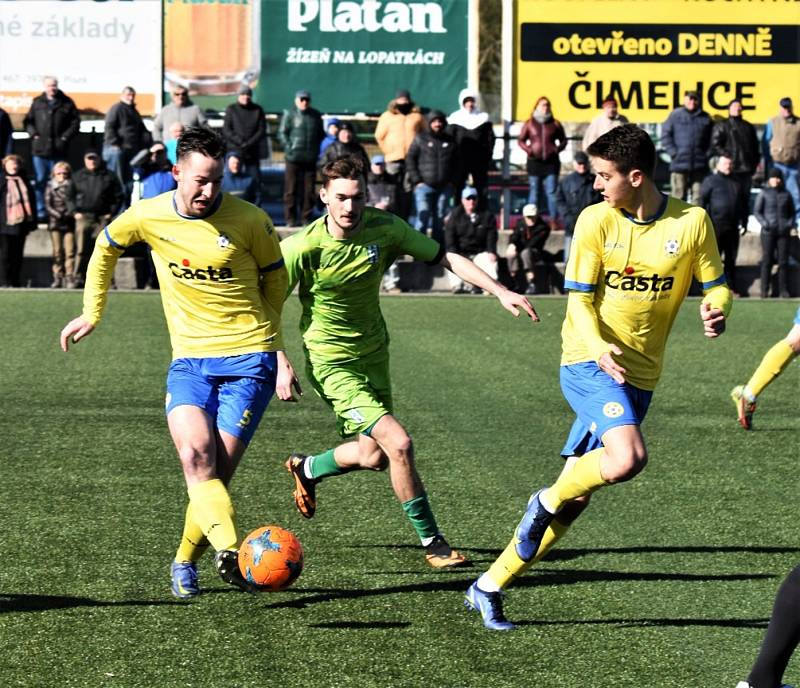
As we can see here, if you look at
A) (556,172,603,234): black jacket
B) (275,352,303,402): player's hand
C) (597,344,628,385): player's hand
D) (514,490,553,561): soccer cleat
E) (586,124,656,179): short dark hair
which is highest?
(556,172,603,234): black jacket

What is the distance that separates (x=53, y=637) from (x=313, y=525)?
7.57ft

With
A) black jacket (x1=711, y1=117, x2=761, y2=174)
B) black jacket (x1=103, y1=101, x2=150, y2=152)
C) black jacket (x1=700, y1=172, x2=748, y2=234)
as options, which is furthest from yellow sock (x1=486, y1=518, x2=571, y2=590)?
black jacket (x1=711, y1=117, x2=761, y2=174)

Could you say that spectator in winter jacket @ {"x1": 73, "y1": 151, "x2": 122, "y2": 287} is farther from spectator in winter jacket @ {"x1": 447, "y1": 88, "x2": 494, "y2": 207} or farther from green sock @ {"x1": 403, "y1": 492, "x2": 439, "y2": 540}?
green sock @ {"x1": 403, "y1": 492, "x2": 439, "y2": 540}

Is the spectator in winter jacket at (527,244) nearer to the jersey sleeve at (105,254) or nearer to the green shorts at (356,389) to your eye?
the green shorts at (356,389)

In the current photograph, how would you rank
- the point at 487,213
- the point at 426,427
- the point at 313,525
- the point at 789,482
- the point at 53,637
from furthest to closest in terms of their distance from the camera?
the point at 487,213, the point at 426,427, the point at 789,482, the point at 313,525, the point at 53,637

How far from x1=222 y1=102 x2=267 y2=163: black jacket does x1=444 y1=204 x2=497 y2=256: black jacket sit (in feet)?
9.13

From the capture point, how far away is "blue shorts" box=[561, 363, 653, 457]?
6219mm

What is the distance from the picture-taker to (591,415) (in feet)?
20.6

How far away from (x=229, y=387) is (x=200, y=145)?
1.00 meters

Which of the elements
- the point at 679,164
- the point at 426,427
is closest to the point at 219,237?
the point at 426,427

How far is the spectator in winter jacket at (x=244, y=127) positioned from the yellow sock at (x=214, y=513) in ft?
49.1

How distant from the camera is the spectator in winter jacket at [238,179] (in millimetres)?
20594

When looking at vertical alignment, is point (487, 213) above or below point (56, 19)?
below

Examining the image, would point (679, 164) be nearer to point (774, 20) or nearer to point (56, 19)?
point (774, 20)
